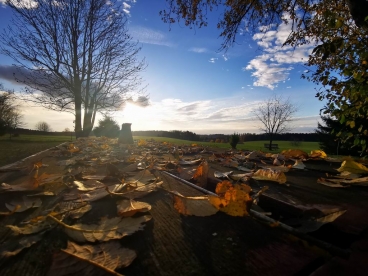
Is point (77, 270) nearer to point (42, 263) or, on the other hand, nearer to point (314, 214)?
point (42, 263)

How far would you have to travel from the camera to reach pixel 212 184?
1.35m

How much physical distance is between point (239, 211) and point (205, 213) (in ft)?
0.42

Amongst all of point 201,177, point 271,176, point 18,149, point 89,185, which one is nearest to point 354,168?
point 271,176

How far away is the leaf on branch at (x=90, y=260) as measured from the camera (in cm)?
51

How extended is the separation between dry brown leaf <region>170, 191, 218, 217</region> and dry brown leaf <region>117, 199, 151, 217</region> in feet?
0.42

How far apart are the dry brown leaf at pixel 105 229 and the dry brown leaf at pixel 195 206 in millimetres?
150

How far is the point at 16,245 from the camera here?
623 millimetres

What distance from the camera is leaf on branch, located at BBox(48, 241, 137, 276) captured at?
51 centimetres

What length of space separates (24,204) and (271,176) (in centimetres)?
136

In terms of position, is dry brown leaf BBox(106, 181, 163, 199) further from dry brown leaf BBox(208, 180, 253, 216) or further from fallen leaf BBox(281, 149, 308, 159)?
fallen leaf BBox(281, 149, 308, 159)

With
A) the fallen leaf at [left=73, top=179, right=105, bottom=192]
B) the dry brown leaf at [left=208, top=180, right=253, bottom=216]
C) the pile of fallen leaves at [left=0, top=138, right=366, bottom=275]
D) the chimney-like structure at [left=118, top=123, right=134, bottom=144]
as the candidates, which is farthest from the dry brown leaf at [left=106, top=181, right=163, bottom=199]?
the chimney-like structure at [left=118, top=123, right=134, bottom=144]

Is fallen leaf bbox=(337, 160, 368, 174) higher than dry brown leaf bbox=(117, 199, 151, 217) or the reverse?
higher

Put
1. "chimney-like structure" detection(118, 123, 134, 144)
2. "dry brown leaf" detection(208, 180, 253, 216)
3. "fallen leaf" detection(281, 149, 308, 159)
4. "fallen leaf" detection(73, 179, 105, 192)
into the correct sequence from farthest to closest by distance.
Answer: "chimney-like structure" detection(118, 123, 134, 144), "fallen leaf" detection(281, 149, 308, 159), "fallen leaf" detection(73, 179, 105, 192), "dry brown leaf" detection(208, 180, 253, 216)

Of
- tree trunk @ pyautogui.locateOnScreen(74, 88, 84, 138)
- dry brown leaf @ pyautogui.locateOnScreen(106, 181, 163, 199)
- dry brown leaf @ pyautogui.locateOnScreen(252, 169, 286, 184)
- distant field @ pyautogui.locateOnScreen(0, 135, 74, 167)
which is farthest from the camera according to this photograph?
tree trunk @ pyautogui.locateOnScreen(74, 88, 84, 138)
